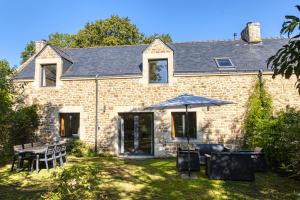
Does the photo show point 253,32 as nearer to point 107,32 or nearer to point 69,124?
point 69,124

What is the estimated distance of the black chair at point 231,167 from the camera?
26.3 ft

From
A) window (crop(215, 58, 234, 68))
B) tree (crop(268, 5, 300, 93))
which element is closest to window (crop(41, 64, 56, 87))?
window (crop(215, 58, 234, 68))

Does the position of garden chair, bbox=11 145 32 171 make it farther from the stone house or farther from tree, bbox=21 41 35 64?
tree, bbox=21 41 35 64

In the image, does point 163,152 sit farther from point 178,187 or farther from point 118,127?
point 178,187


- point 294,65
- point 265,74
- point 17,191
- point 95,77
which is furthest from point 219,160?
point 95,77

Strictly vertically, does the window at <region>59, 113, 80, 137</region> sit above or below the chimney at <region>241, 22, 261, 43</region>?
below

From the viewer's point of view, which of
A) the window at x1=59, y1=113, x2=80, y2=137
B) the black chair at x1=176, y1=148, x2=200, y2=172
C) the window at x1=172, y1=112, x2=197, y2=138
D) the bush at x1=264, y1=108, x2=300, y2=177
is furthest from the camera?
the window at x1=59, y1=113, x2=80, y2=137

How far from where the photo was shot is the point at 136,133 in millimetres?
14531

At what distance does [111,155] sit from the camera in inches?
566

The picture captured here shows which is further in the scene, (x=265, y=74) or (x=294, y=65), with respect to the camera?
(x=265, y=74)

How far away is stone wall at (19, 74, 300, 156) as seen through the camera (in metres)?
13.7

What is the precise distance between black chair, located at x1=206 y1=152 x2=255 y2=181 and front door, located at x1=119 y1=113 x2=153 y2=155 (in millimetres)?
6560

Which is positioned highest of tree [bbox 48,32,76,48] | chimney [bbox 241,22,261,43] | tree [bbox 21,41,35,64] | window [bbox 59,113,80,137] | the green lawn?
tree [bbox 48,32,76,48]

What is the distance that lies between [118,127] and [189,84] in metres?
4.43
